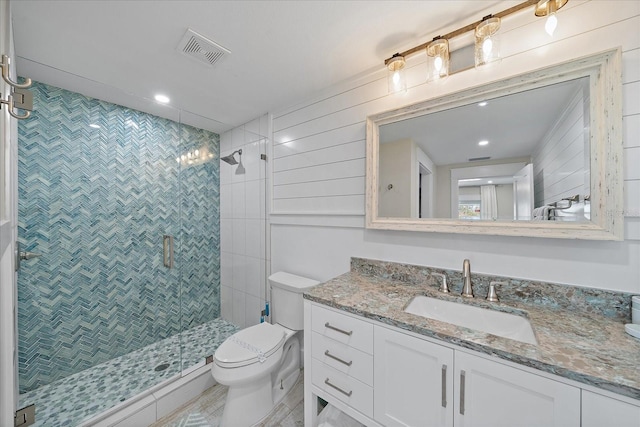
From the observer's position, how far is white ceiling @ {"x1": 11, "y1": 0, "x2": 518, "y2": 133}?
1.15 m

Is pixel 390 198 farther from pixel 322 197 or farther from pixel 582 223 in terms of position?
pixel 582 223

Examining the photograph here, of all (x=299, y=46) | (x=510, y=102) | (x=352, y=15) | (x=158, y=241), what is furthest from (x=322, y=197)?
(x=158, y=241)

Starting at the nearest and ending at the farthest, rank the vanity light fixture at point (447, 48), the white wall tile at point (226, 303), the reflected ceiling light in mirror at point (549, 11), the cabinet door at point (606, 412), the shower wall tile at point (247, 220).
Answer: the cabinet door at point (606, 412)
the reflected ceiling light in mirror at point (549, 11)
the vanity light fixture at point (447, 48)
the shower wall tile at point (247, 220)
the white wall tile at point (226, 303)

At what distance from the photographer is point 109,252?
2115mm

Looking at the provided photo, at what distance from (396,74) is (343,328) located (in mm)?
1507

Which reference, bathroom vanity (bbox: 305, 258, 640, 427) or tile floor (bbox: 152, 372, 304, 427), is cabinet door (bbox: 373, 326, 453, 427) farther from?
tile floor (bbox: 152, 372, 304, 427)

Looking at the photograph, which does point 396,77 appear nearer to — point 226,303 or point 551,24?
point 551,24

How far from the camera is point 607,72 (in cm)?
97

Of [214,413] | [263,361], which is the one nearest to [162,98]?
[263,361]

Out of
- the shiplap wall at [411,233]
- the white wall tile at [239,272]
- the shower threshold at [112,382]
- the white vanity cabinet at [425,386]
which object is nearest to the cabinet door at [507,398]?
the white vanity cabinet at [425,386]

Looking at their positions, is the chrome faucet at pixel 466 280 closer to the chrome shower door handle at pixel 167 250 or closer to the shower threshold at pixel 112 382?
the shower threshold at pixel 112 382

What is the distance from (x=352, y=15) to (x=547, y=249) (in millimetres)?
1490

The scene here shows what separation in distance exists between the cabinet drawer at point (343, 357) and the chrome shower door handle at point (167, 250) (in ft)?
6.29

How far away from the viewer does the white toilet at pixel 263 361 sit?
1.43 meters
